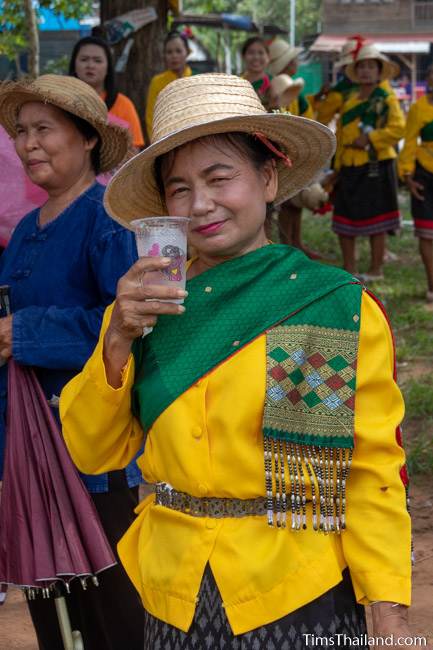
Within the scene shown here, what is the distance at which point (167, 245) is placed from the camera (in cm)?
206

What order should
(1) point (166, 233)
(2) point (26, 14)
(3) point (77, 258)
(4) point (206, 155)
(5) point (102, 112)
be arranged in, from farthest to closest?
(2) point (26, 14), (5) point (102, 112), (3) point (77, 258), (4) point (206, 155), (1) point (166, 233)

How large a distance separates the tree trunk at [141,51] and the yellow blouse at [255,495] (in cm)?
831

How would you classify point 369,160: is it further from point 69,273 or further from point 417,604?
point 69,273

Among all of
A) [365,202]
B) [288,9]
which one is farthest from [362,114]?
[288,9]

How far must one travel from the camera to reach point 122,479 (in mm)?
3283

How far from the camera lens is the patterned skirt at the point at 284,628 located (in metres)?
2.11

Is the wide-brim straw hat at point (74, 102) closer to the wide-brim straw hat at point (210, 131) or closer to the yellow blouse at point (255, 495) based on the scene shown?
the wide-brim straw hat at point (210, 131)

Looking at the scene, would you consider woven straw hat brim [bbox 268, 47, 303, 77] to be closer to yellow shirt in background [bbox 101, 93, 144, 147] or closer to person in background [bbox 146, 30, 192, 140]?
person in background [bbox 146, 30, 192, 140]

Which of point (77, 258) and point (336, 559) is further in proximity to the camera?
point (77, 258)

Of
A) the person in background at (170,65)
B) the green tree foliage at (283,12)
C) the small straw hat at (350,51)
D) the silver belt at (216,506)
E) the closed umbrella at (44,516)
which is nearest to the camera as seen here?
the silver belt at (216,506)

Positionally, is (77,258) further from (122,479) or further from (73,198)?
(122,479)

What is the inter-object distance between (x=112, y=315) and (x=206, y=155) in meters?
0.43

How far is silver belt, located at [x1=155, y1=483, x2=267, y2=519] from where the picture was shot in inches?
85.1

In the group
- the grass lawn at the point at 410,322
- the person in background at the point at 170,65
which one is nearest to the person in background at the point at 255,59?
the person in background at the point at 170,65
